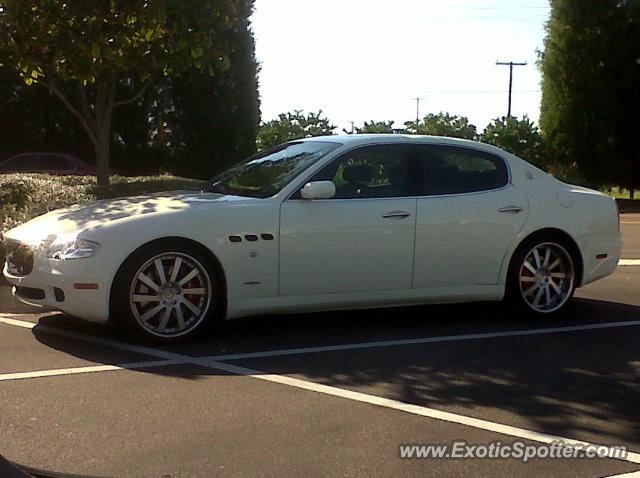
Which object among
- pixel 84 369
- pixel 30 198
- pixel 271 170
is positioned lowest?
pixel 84 369

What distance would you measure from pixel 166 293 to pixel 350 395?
1.76 m

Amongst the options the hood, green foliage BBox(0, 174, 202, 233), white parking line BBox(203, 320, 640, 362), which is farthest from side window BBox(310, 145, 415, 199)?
green foliage BBox(0, 174, 202, 233)

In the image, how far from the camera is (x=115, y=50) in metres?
12.9

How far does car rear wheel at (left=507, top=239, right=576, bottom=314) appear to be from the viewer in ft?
24.8

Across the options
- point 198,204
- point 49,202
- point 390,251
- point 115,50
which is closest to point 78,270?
point 198,204

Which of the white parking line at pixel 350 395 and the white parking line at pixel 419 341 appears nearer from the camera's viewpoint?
the white parking line at pixel 350 395

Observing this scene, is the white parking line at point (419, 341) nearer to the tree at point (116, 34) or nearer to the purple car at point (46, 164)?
the tree at point (116, 34)

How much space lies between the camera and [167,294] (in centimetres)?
641

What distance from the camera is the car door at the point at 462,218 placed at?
719cm

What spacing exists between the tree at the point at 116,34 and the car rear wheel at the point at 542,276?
230 inches

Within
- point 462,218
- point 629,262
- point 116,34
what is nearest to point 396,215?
point 462,218

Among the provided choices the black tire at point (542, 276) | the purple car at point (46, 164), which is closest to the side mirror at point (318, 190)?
the black tire at point (542, 276)

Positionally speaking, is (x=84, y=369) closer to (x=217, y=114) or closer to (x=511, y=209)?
(x=511, y=209)

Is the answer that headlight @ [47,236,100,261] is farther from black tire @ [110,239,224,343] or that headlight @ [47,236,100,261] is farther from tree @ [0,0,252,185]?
tree @ [0,0,252,185]
